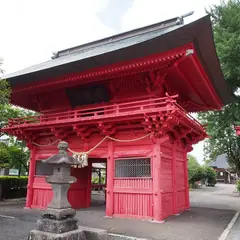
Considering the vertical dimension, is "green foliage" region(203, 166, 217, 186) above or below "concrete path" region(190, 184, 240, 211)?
above

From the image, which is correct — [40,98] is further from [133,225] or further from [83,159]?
[133,225]

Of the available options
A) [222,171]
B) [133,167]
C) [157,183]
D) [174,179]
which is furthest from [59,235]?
[222,171]

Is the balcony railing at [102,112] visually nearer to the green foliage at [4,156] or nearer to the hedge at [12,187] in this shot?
the green foliage at [4,156]

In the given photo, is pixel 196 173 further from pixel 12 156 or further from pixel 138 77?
pixel 138 77

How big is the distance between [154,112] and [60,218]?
4.88 metres

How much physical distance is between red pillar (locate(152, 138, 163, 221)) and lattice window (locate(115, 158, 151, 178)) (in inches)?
15.3

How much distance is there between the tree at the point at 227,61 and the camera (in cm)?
1495

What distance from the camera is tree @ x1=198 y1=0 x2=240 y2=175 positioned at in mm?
14953

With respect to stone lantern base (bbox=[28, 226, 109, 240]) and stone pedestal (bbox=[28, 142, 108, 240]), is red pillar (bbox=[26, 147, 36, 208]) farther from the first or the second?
stone lantern base (bbox=[28, 226, 109, 240])

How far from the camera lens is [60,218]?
23.4 ft

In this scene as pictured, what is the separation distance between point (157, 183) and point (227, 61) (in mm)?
→ 9696

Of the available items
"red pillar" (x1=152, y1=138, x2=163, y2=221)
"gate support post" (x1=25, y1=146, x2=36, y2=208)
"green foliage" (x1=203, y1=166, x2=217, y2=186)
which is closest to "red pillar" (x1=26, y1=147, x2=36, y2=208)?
"gate support post" (x1=25, y1=146, x2=36, y2=208)

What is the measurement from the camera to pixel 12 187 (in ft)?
62.1

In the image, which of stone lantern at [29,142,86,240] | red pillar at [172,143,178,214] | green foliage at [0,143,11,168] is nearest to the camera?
stone lantern at [29,142,86,240]
